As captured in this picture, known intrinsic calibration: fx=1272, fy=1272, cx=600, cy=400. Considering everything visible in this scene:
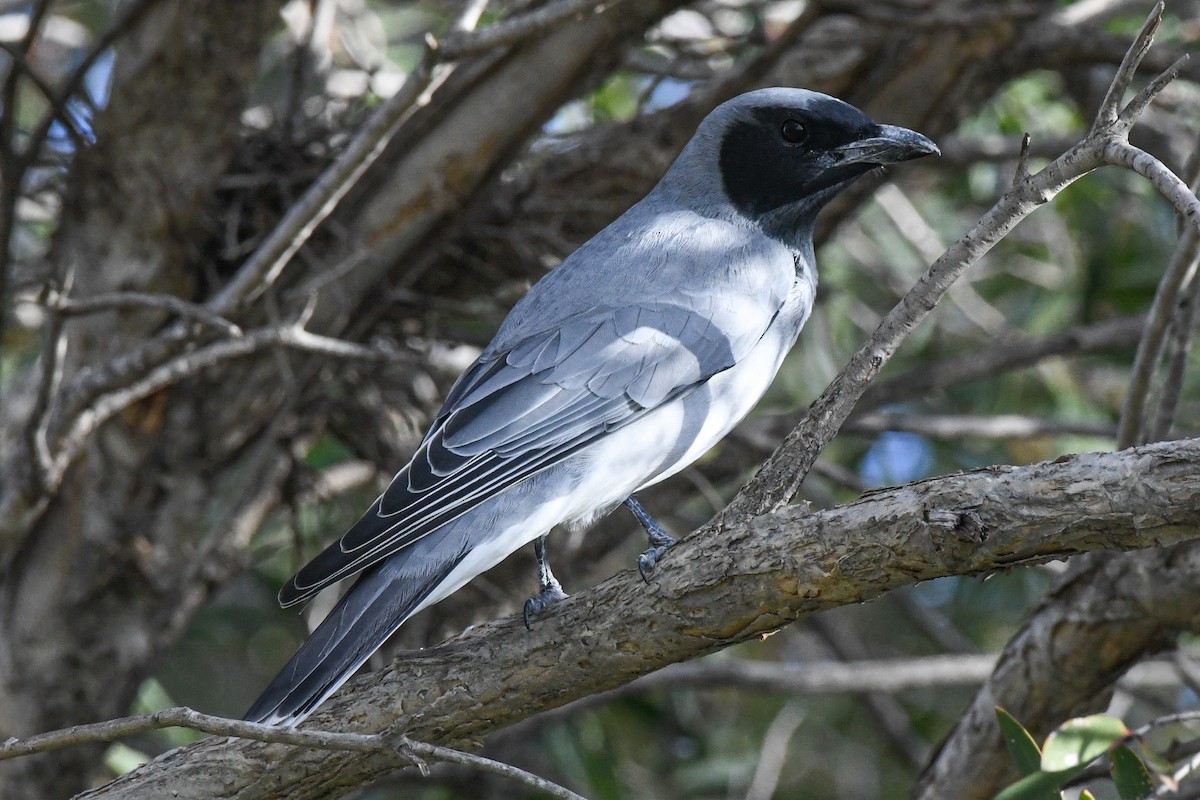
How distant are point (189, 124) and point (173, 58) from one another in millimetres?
216

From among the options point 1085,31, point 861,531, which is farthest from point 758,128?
point 861,531

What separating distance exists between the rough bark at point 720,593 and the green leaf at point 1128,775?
688mm

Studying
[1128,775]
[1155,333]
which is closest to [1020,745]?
[1128,775]

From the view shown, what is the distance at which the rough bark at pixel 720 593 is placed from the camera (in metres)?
2.17

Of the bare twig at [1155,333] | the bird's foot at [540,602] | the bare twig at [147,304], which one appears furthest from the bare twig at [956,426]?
the bare twig at [147,304]

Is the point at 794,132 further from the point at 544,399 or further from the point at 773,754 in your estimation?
the point at 773,754

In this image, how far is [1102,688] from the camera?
334 cm

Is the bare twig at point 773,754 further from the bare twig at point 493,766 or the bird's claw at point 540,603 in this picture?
the bare twig at point 493,766

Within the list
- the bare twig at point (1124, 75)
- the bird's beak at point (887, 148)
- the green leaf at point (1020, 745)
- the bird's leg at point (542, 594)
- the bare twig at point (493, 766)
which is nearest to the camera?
the bare twig at point (493, 766)

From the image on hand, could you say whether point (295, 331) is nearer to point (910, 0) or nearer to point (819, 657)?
point (910, 0)

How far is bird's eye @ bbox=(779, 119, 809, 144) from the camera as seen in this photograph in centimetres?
390

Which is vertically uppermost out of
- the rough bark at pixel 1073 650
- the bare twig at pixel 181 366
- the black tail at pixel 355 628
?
the bare twig at pixel 181 366

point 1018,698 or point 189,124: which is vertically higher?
point 189,124

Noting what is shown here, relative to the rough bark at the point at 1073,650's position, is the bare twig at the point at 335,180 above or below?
above
